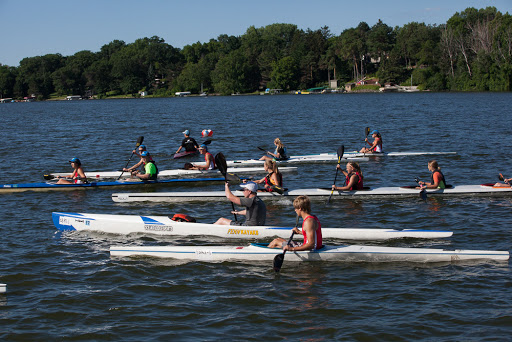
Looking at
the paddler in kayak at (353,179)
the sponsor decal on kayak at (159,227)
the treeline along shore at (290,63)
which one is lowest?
the sponsor decal on kayak at (159,227)

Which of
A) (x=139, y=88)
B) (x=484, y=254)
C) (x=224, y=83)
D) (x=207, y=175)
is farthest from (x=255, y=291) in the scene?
(x=139, y=88)

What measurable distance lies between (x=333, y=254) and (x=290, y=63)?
125947 millimetres

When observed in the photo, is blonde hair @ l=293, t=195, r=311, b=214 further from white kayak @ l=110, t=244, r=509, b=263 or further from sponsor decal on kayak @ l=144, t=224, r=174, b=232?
sponsor decal on kayak @ l=144, t=224, r=174, b=232

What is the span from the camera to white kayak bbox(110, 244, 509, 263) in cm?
1028

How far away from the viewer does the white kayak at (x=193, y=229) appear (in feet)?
39.0

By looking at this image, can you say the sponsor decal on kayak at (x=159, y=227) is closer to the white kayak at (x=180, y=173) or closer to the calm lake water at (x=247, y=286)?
the calm lake water at (x=247, y=286)

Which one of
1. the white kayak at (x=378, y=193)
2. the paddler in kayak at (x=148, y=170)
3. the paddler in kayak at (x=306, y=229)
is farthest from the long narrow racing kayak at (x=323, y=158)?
the paddler in kayak at (x=306, y=229)

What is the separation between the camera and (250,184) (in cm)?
1105

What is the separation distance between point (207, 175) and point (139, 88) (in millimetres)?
141756

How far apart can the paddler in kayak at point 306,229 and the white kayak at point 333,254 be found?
7.2 inches

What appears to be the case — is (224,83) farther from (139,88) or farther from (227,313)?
(227,313)

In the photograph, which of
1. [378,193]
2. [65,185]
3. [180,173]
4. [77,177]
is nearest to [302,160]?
[180,173]

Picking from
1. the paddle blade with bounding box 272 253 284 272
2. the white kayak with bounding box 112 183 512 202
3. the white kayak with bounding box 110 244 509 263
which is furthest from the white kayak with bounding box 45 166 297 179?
the paddle blade with bounding box 272 253 284 272

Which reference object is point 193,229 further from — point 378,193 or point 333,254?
point 378,193
